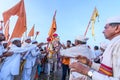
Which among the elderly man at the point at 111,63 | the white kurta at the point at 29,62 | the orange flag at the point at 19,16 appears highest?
the orange flag at the point at 19,16

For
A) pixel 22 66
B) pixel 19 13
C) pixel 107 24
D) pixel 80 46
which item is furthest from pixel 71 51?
pixel 19 13

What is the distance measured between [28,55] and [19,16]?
6.16ft

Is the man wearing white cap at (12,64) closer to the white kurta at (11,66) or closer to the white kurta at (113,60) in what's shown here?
the white kurta at (11,66)

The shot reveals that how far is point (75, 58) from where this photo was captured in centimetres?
397

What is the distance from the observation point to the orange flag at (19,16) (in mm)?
13366

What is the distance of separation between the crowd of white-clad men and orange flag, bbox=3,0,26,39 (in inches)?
17.9

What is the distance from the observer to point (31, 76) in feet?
49.0

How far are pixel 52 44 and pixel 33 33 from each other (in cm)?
505

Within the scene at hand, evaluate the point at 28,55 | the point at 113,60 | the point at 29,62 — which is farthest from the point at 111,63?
the point at 29,62

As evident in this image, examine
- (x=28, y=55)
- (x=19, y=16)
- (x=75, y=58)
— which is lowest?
(x=28, y=55)

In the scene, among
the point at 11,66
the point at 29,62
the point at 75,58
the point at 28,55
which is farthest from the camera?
the point at 29,62

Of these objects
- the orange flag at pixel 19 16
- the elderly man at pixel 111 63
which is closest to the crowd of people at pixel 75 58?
the elderly man at pixel 111 63

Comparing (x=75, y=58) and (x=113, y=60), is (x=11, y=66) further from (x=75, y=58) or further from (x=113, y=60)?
(x=113, y=60)

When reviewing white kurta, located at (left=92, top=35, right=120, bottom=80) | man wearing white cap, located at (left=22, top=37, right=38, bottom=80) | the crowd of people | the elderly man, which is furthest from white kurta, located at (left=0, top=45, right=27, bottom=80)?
white kurta, located at (left=92, top=35, right=120, bottom=80)
